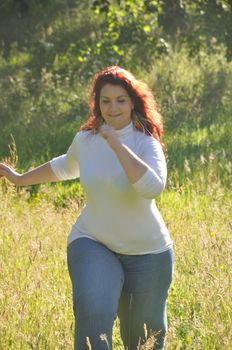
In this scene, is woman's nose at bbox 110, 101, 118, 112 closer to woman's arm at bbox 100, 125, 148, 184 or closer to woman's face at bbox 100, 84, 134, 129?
woman's face at bbox 100, 84, 134, 129

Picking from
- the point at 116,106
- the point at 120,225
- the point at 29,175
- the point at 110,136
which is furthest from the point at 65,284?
the point at 110,136

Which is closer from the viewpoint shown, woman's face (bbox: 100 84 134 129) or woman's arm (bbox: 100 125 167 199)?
woman's arm (bbox: 100 125 167 199)

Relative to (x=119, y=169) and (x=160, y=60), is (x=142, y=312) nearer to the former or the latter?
(x=119, y=169)

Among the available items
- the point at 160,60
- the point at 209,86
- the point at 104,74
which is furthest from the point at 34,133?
the point at 104,74

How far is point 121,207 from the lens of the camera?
4238mm

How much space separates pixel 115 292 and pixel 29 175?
3.37 ft

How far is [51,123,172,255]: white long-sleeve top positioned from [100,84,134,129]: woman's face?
98 mm

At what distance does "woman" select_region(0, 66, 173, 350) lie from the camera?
399 cm

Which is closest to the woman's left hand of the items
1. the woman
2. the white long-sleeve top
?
the woman

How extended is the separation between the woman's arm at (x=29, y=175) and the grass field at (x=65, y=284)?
22.2 inches

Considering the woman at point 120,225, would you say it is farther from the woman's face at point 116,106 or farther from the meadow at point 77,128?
the meadow at point 77,128

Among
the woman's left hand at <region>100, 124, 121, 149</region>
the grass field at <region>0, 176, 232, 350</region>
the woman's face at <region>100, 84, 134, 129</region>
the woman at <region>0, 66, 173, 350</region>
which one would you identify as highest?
the woman's face at <region>100, 84, 134, 129</region>

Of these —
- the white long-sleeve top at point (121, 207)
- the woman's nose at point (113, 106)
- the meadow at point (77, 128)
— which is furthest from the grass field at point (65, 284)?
the woman's nose at point (113, 106)

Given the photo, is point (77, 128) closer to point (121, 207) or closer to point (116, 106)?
point (116, 106)
